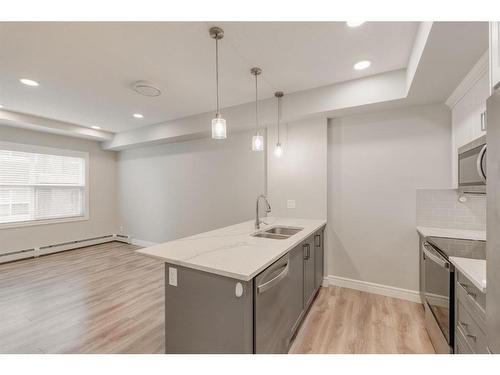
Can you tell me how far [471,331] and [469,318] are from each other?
6 cm

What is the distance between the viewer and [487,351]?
38.1 inches

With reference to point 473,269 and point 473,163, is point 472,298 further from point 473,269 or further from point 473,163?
point 473,163

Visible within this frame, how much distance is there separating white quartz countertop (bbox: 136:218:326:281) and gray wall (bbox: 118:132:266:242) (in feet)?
5.76

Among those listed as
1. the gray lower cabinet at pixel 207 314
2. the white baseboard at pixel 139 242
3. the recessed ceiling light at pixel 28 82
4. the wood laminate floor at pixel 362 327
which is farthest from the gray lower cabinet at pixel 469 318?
the white baseboard at pixel 139 242

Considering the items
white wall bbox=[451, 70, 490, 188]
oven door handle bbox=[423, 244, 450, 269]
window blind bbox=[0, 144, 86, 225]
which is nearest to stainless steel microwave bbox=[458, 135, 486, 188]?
white wall bbox=[451, 70, 490, 188]

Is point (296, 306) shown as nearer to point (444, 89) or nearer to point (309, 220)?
point (309, 220)

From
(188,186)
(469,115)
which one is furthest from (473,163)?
(188,186)

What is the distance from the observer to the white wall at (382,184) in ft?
8.31

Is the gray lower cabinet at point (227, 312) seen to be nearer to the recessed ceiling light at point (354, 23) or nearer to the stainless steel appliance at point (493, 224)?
the stainless steel appliance at point (493, 224)

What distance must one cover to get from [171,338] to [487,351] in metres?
1.72

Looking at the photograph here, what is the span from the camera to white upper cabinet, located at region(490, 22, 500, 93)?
96 cm

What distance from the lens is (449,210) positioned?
2453mm

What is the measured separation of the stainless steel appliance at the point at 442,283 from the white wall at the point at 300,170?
1.28 m
